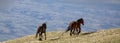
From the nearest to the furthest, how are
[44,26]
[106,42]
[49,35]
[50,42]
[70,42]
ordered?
[106,42] < [70,42] < [50,42] < [44,26] < [49,35]

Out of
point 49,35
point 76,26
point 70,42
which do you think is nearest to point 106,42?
point 70,42

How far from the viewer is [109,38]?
51.6m

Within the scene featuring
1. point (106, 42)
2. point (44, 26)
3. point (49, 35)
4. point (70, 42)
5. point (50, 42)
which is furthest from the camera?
point (49, 35)

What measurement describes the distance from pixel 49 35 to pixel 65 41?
19440 mm

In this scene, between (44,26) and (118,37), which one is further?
(44,26)

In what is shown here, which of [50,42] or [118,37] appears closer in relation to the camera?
[118,37]

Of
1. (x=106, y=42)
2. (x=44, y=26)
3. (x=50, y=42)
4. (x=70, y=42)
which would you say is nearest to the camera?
(x=106, y=42)

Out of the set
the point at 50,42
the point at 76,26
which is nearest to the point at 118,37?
the point at 50,42

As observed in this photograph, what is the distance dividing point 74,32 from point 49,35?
9141mm

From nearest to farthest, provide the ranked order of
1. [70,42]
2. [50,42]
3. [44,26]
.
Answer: [70,42], [50,42], [44,26]

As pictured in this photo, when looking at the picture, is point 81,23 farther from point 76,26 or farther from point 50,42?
point 50,42

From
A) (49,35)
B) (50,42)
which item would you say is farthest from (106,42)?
(49,35)

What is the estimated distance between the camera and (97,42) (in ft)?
163

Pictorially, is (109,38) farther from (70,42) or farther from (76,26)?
(76,26)
